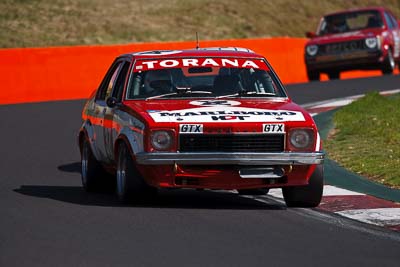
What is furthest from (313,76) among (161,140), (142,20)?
(161,140)

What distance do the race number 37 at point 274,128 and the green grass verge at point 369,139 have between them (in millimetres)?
2092

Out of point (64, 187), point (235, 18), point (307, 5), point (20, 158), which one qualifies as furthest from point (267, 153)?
point (307, 5)

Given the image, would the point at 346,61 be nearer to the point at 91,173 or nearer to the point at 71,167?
the point at 71,167

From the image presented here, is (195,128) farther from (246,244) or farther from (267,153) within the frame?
(246,244)

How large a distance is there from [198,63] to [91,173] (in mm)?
1459

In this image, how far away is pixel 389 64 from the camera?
32438mm

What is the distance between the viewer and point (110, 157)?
12.2 meters

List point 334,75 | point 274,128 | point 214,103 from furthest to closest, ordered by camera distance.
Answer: point 334,75 → point 214,103 → point 274,128

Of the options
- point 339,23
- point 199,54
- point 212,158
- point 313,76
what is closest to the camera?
point 212,158

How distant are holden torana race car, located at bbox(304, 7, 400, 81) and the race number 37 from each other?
65.9ft

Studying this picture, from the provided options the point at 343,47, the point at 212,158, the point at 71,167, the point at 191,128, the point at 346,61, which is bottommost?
the point at 346,61

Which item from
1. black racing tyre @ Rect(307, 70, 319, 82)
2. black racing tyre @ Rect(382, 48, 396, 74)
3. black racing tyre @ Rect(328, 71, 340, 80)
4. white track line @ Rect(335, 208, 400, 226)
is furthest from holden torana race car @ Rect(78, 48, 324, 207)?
black racing tyre @ Rect(328, 71, 340, 80)

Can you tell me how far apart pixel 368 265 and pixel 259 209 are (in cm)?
312

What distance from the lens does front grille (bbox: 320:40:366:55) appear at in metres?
31.2
